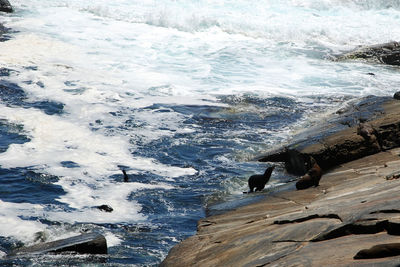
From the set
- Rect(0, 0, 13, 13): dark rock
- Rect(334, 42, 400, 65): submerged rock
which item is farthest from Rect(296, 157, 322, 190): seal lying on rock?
Rect(0, 0, 13, 13): dark rock

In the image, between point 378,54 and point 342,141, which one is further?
point 378,54

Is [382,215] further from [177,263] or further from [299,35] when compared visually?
[299,35]

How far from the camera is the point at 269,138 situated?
14312 mm

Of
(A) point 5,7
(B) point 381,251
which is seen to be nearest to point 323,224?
(B) point 381,251

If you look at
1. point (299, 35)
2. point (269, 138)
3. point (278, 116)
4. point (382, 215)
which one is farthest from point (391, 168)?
point (299, 35)

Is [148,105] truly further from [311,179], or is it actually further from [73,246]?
[73,246]

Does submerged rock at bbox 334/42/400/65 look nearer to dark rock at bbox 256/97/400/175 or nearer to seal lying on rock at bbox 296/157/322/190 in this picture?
dark rock at bbox 256/97/400/175

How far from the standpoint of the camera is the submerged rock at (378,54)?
23.6 metres

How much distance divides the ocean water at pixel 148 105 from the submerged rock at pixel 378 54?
0.83 m

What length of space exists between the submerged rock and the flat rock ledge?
12.5 meters

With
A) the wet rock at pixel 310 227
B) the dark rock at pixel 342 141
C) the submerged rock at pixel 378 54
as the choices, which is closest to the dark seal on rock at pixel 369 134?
the dark rock at pixel 342 141

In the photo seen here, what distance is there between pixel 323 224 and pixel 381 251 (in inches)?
71.7

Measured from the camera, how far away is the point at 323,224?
7.04m

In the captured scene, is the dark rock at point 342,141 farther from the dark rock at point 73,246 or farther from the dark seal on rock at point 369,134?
the dark rock at point 73,246
